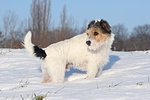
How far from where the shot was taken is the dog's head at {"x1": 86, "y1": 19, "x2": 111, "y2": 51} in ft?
13.3

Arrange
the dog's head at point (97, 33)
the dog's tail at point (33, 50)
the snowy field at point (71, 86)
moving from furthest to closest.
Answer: the dog's tail at point (33, 50) < the dog's head at point (97, 33) < the snowy field at point (71, 86)

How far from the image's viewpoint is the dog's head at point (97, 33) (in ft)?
13.3

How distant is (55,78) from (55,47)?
2.63ft

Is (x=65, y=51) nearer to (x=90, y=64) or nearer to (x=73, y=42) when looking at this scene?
(x=73, y=42)

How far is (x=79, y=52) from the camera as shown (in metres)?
4.39

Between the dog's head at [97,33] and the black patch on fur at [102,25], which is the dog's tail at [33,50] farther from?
the black patch on fur at [102,25]

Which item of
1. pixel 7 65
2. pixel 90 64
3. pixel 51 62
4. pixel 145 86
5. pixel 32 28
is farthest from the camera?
pixel 32 28

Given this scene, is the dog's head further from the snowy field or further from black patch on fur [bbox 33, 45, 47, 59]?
black patch on fur [bbox 33, 45, 47, 59]

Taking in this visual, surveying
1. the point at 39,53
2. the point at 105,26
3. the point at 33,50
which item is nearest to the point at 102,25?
the point at 105,26

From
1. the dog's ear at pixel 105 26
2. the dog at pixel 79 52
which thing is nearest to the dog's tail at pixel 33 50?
the dog at pixel 79 52

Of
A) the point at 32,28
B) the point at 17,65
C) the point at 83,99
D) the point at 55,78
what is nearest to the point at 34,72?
the point at 17,65

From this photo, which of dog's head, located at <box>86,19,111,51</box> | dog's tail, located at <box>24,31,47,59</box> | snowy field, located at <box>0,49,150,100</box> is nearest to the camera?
snowy field, located at <box>0,49,150,100</box>

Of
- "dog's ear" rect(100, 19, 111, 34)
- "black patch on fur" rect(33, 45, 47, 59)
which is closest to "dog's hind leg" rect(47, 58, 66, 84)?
"black patch on fur" rect(33, 45, 47, 59)

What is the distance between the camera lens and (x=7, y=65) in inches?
229
